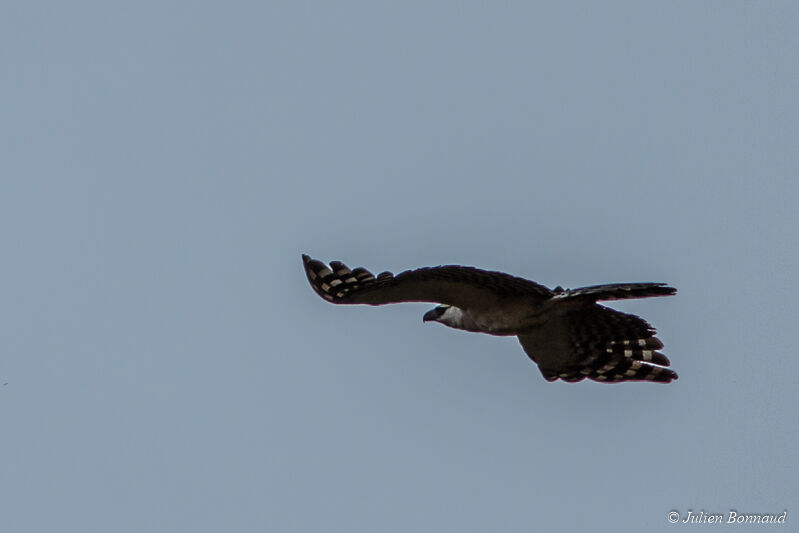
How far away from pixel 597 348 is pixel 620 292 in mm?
1978

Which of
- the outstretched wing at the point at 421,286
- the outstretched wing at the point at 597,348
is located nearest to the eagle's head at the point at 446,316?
the outstretched wing at the point at 421,286

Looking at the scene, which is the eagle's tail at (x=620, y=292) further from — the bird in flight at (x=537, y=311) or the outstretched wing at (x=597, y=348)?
the outstretched wing at (x=597, y=348)

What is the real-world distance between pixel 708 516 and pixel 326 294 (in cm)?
556

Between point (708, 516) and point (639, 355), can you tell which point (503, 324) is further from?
point (708, 516)

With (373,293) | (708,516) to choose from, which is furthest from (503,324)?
(708,516)

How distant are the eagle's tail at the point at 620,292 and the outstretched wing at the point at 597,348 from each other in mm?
604

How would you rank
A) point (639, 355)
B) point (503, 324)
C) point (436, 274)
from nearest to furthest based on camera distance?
point (436, 274) → point (503, 324) → point (639, 355)

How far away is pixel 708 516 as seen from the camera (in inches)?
688

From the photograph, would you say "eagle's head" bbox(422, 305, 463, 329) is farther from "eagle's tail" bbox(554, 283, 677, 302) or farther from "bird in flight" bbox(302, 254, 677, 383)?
"eagle's tail" bbox(554, 283, 677, 302)

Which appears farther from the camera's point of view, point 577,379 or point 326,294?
point 577,379

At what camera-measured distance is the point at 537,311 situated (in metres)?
15.9

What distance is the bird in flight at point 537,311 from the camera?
1506 centimetres

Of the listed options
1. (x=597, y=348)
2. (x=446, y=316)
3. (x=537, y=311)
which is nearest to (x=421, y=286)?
(x=446, y=316)

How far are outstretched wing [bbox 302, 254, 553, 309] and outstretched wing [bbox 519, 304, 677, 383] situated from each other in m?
0.91
